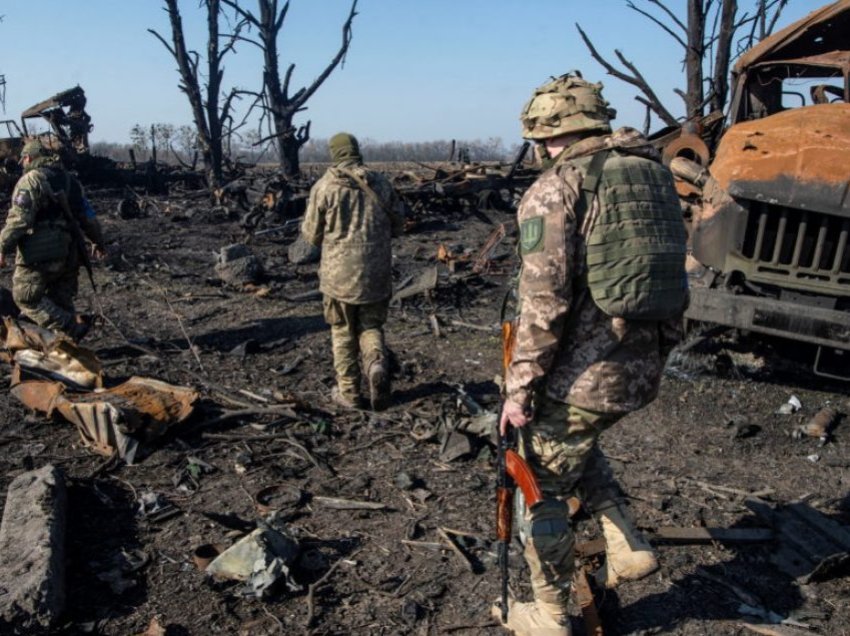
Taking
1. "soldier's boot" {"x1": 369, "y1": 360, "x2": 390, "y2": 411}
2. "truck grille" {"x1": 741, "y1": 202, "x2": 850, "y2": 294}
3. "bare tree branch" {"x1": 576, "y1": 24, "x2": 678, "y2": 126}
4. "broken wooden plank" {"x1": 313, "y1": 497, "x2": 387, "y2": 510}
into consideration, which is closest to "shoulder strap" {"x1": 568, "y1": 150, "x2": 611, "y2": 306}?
"broken wooden plank" {"x1": 313, "y1": 497, "x2": 387, "y2": 510}

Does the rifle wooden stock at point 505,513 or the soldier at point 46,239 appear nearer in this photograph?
the rifle wooden stock at point 505,513

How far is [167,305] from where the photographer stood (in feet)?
28.5

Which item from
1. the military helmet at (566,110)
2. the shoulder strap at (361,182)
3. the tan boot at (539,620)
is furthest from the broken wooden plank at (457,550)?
the shoulder strap at (361,182)

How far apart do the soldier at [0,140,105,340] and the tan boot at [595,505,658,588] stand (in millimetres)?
5152

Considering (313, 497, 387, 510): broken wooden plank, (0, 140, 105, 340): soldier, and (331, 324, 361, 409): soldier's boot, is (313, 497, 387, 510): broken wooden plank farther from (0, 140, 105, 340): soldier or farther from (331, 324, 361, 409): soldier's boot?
(0, 140, 105, 340): soldier

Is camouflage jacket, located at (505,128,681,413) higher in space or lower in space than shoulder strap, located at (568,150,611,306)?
lower

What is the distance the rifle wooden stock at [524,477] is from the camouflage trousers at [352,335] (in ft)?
8.91

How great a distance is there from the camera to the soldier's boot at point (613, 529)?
10.5 feet

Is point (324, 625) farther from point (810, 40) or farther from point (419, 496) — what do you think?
point (810, 40)

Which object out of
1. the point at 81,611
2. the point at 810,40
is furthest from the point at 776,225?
the point at 81,611

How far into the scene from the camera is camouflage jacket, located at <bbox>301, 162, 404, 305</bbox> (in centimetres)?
540

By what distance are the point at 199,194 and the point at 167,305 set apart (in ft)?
35.9

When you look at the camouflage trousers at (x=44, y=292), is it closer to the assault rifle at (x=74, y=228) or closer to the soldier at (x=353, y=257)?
the assault rifle at (x=74, y=228)

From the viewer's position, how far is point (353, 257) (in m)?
5.41
